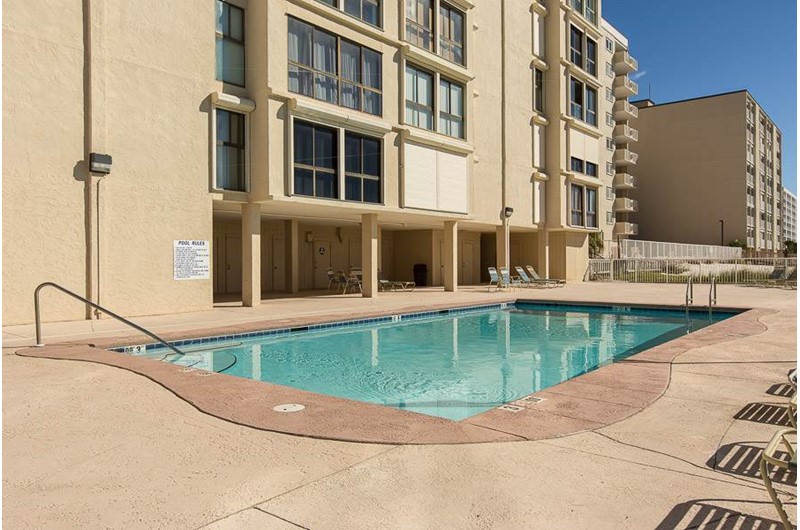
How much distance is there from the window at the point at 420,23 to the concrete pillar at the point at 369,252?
20.0ft

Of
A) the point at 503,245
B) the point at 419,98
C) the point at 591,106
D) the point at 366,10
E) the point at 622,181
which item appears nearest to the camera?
the point at 366,10

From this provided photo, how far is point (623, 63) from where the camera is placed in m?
47.8

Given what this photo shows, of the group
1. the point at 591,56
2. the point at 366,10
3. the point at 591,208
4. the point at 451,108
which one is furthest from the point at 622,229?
the point at 366,10

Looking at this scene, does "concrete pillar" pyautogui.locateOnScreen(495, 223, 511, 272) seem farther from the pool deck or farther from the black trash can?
the pool deck

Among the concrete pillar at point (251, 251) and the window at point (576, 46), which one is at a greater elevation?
the window at point (576, 46)

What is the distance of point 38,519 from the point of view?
280 cm

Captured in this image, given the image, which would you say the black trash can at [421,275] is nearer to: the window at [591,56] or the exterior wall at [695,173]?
the window at [591,56]

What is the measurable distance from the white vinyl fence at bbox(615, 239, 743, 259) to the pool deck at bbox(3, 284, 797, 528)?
120ft

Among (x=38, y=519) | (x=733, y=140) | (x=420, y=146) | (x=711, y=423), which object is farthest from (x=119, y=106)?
(x=733, y=140)

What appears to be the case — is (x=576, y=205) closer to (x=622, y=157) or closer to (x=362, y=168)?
(x=362, y=168)

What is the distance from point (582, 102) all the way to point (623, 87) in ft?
72.6

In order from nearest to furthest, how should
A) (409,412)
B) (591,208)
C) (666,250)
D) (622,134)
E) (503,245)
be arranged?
1. (409,412)
2. (503,245)
3. (591,208)
4. (666,250)
5. (622,134)

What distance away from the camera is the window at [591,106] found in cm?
2948

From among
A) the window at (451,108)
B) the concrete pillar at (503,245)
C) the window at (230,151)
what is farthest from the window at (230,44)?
the concrete pillar at (503,245)
